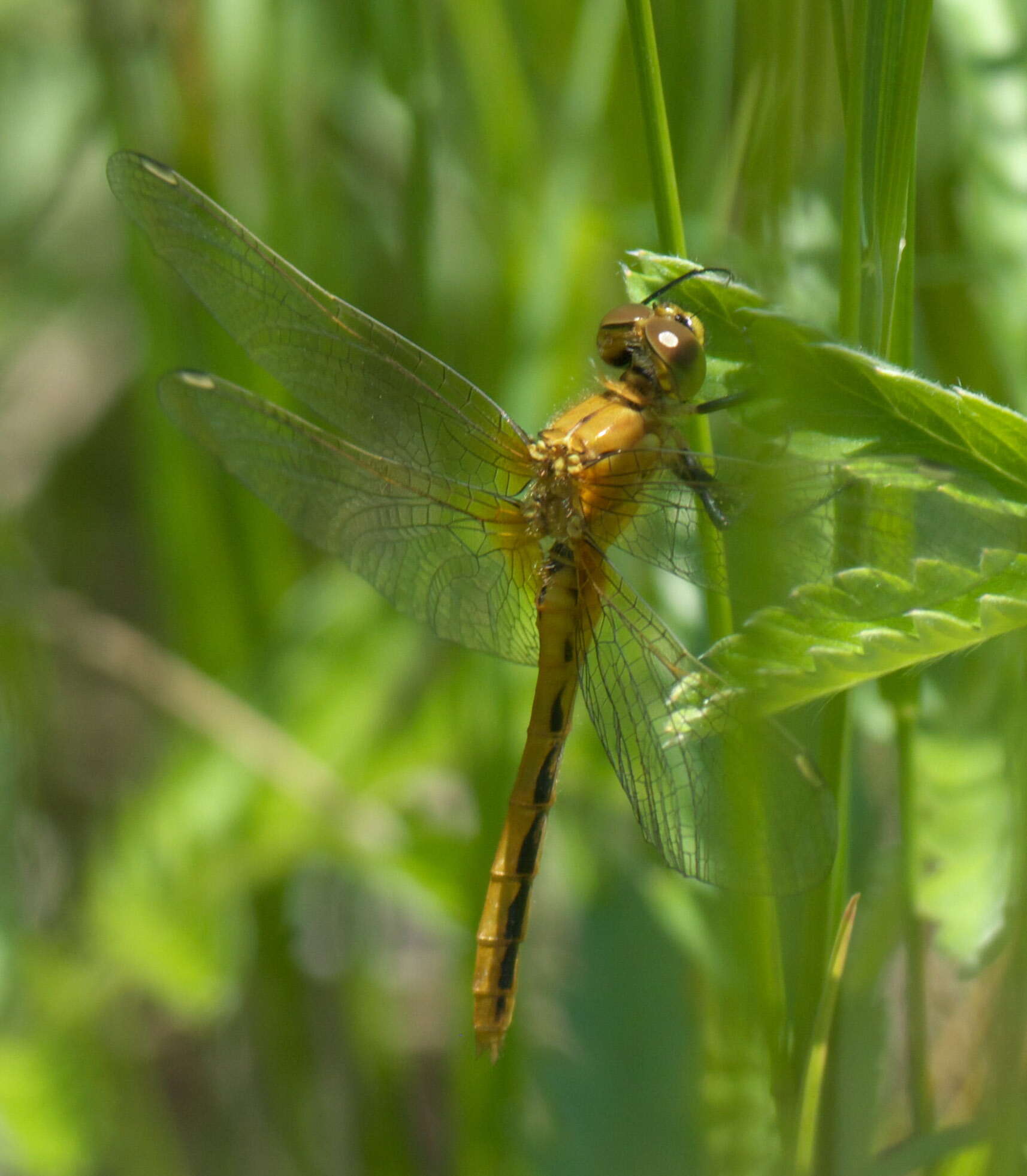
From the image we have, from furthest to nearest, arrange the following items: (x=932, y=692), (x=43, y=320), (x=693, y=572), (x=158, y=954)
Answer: (x=43, y=320), (x=158, y=954), (x=932, y=692), (x=693, y=572)

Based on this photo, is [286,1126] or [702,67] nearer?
[702,67]

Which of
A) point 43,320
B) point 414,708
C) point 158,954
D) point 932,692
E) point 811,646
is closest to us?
point 811,646

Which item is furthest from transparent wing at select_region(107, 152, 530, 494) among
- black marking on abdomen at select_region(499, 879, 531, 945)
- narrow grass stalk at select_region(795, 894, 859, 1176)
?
narrow grass stalk at select_region(795, 894, 859, 1176)

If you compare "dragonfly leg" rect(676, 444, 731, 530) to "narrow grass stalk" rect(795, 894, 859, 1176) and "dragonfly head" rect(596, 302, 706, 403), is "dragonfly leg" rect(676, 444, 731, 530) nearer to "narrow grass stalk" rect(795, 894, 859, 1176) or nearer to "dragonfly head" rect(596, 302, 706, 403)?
"dragonfly head" rect(596, 302, 706, 403)

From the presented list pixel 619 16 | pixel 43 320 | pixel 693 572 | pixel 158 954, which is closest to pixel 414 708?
pixel 158 954

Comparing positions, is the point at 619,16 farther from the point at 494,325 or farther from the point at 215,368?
the point at 215,368

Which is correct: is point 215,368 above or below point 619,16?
below

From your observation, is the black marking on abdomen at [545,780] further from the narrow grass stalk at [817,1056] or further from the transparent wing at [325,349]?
the narrow grass stalk at [817,1056]
